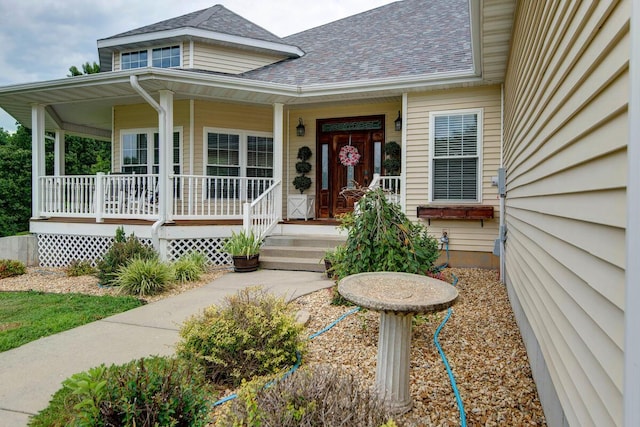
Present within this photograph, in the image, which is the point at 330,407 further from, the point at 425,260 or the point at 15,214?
the point at 15,214

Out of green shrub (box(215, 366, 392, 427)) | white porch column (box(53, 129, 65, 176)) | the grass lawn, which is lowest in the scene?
the grass lawn

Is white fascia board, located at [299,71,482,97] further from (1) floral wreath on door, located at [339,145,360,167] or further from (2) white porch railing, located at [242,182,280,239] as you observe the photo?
(2) white porch railing, located at [242,182,280,239]

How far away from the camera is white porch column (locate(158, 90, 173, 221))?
7.36 metres

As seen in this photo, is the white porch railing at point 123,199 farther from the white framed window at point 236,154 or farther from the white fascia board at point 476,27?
the white fascia board at point 476,27

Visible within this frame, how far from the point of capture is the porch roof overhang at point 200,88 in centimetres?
706

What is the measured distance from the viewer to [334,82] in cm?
795

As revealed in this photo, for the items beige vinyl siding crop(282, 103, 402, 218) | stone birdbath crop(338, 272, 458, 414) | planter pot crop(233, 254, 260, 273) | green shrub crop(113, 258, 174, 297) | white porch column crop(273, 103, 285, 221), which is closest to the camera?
stone birdbath crop(338, 272, 458, 414)

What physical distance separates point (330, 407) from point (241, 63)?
10.2 m

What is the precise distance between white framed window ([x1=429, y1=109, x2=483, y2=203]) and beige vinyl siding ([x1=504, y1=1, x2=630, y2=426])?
449cm

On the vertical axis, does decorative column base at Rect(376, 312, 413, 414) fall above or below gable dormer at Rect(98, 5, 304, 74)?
below

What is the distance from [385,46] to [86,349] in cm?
895

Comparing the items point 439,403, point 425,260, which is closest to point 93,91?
point 425,260

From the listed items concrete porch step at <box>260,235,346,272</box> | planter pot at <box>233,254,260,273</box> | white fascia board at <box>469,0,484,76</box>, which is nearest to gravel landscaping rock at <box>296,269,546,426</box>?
concrete porch step at <box>260,235,346,272</box>

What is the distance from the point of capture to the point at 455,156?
23.9ft
